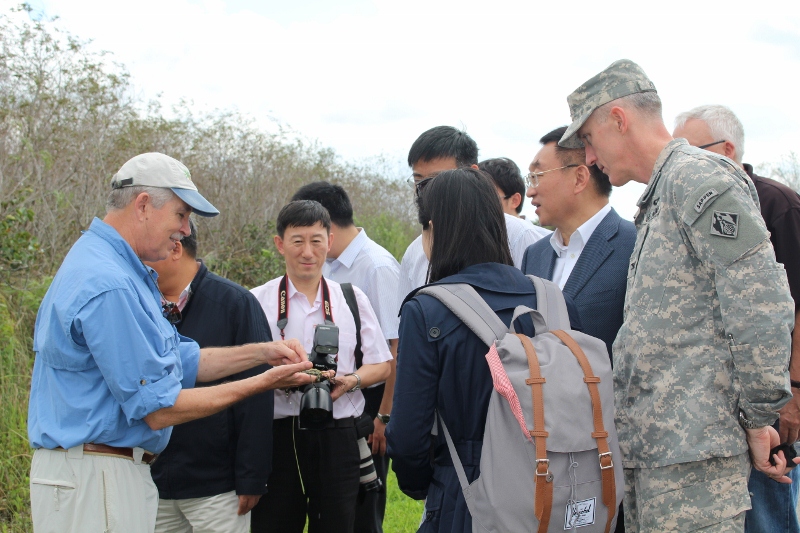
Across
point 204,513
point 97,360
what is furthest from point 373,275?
point 97,360

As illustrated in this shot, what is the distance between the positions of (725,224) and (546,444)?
92 cm

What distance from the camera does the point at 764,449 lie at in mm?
2443

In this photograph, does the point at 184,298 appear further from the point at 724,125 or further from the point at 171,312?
the point at 724,125

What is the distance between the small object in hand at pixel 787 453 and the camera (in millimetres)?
2543

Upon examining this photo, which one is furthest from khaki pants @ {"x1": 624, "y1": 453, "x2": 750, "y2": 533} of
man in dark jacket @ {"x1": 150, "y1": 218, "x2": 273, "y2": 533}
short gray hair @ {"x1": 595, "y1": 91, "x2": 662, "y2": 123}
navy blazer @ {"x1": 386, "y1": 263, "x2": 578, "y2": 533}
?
man in dark jacket @ {"x1": 150, "y1": 218, "x2": 273, "y2": 533}

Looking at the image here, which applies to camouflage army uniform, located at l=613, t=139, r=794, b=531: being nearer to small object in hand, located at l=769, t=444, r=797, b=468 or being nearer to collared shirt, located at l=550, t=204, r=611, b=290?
small object in hand, located at l=769, t=444, r=797, b=468

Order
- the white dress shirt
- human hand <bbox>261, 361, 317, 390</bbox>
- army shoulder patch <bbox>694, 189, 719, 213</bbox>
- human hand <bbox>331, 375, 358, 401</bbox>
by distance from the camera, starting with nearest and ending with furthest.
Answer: army shoulder patch <bbox>694, 189, 719, 213</bbox> < human hand <bbox>261, 361, 317, 390</bbox> < human hand <bbox>331, 375, 358, 401</bbox> < the white dress shirt

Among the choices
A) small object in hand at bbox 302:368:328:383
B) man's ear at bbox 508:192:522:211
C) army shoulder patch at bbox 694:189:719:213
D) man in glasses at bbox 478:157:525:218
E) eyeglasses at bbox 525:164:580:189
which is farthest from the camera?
man's ear at bbox 508:192:522:211

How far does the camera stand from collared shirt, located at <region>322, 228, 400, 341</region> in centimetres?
480

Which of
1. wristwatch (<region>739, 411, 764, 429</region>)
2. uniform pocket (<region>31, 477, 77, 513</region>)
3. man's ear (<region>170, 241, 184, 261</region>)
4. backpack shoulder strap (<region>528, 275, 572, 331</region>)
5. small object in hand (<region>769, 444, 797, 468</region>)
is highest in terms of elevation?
man's ear (<region>170, 241, 184, 261</region>)

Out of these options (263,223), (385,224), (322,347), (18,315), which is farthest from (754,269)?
(385,224)

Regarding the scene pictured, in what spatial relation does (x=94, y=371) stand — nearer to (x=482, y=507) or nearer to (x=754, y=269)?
(x=482, y=507)

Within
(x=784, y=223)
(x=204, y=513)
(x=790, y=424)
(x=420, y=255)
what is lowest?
(x=204, y=513)

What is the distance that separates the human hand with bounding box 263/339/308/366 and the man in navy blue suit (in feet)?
4.29
